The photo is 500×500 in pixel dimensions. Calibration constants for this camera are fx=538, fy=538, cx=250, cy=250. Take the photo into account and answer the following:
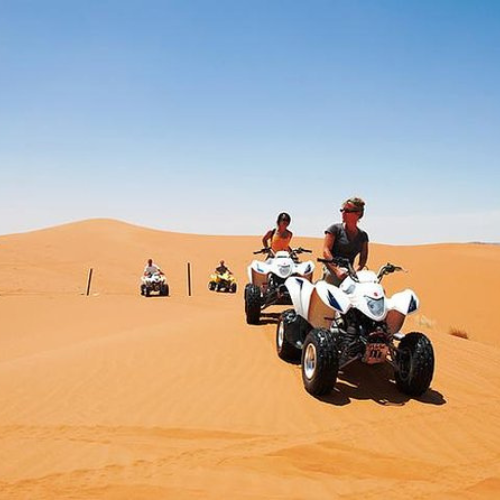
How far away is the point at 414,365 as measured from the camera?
18.4 feet

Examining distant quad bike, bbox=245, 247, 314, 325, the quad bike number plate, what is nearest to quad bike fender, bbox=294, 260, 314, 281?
distant quad bike, bbox=245, 247, 314, 325

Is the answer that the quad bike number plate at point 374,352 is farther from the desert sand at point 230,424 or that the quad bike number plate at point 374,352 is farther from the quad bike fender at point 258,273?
the quad bike fender at point 258,273

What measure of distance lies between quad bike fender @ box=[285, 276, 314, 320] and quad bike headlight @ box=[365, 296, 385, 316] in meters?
0.95

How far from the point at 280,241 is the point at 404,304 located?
16.0 ft

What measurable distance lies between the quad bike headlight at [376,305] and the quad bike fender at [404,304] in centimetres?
29

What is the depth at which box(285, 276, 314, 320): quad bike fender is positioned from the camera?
21.2 ft

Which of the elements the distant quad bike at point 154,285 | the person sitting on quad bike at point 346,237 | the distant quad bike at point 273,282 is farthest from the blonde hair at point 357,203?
the distant quad bike at point 154,285

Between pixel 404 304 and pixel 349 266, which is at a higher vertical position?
pixel 349 266

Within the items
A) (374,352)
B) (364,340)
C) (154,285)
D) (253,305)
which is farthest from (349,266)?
(154,285)

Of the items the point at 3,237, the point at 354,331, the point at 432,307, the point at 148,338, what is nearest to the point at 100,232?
the point at 3,237

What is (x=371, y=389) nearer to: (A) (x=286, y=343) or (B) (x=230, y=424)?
(A) (x=286, y=343)

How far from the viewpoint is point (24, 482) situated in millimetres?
3857

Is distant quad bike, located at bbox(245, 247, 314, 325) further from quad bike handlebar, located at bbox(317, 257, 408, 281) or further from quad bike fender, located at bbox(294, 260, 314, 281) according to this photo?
quad bike handlebar, located at bbox(317, 257, 408, 281)

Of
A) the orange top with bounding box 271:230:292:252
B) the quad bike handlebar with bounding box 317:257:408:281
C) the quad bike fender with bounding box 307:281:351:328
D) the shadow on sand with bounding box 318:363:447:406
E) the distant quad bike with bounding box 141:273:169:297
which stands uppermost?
the orange top with bounding box 271:230:292:252
